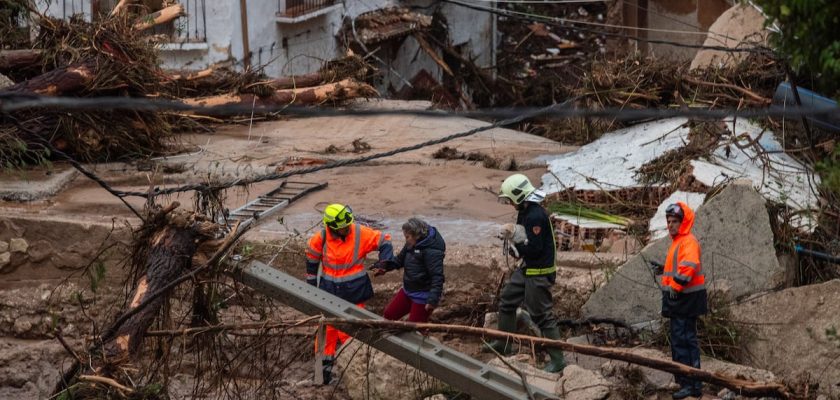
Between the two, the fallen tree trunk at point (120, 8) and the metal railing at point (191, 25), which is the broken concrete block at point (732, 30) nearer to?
the fallen tree trunk at point (120, 8)

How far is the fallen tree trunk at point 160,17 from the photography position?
15148 mm

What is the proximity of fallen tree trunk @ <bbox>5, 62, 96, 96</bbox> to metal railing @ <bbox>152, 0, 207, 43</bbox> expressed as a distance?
6.40 metres

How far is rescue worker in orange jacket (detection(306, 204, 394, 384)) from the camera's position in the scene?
8.41 metres

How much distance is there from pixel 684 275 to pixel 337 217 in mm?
2615

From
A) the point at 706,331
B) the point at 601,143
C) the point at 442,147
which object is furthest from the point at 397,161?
the point at 706,331

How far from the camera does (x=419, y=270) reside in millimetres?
8375

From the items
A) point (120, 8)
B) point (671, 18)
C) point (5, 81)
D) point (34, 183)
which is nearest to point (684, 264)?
point (34, 183)

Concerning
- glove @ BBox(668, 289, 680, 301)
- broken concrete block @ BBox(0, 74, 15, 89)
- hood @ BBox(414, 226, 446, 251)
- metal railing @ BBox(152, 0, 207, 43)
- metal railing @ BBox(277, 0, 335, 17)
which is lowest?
glove @ BBox(668, 289, 680, 301)

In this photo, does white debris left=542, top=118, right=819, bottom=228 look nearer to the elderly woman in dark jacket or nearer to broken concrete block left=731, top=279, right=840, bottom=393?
broken concrete block left=731, top=279, right=840, bottom=393

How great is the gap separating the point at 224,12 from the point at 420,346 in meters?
14.3

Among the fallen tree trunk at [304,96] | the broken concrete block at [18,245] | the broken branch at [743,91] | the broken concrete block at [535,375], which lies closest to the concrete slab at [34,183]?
the broken concrete block at [18,245]

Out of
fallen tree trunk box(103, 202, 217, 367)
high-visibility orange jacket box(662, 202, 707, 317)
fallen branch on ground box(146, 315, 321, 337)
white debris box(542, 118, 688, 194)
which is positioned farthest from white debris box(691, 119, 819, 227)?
fallen tree trunk box(103, 202, 217, 367)

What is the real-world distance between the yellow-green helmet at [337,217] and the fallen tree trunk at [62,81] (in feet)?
19.1

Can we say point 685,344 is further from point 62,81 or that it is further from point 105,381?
point 62,81
